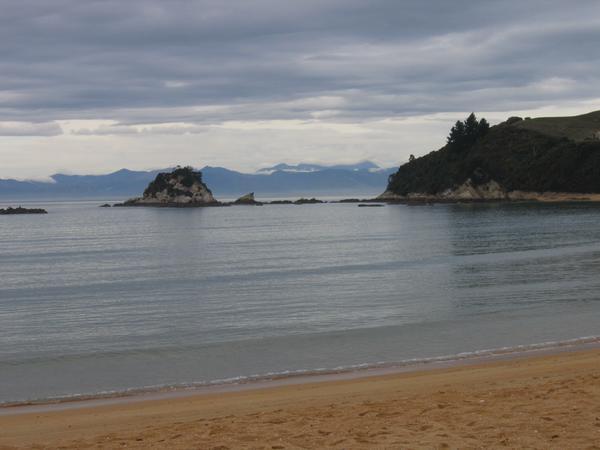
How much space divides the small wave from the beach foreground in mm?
1247

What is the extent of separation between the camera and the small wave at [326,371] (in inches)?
744

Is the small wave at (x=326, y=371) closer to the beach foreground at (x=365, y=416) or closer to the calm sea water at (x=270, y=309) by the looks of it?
the calm sea water at (x=270, y=309)

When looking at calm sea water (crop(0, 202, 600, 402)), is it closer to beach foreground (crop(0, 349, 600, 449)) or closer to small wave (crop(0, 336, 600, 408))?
small wave (crop(0, 336, 600, 408))

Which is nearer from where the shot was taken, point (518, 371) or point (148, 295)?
point (518, 371)

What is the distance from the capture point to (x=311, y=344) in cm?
2516

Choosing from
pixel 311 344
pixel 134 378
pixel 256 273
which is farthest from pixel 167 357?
pixel 256 273

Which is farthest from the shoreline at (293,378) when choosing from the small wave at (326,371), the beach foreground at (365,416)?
the beach foreground at (365,416)

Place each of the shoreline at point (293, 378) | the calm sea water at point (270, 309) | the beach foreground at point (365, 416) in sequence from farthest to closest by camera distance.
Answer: the calm sea water at point (270, 309)
the shoreline at point (293, 378)
the beach foreground at point (365, 416)

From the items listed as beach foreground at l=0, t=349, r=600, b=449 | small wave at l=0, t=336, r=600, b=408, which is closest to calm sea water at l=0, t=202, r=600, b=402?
small wave at l=0, t=336, r=600, b=408

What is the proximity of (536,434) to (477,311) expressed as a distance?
1959cm

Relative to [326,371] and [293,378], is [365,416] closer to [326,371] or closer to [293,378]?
[293,378]

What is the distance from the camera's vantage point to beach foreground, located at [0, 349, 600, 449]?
1274cm

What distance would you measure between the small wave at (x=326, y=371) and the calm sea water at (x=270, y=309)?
0.38 meters

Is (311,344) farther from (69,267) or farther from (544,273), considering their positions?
(69,267)
